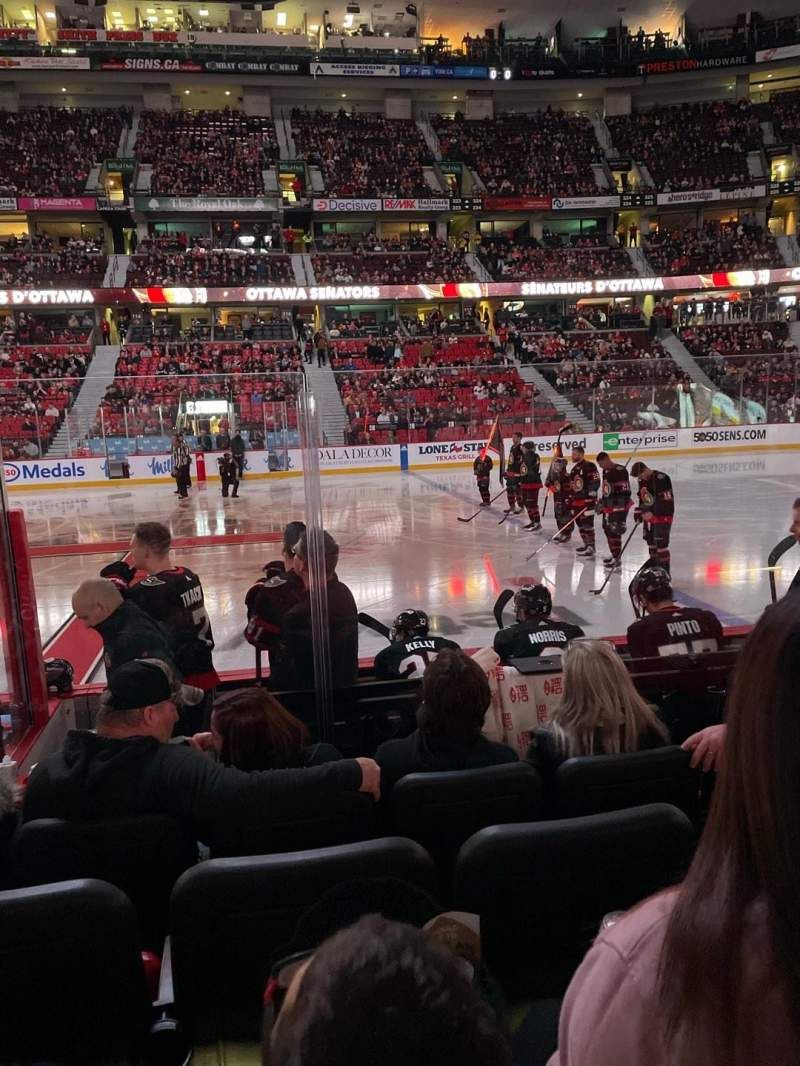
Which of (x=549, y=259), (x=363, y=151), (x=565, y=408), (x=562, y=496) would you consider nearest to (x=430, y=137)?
(x=363, y=151)

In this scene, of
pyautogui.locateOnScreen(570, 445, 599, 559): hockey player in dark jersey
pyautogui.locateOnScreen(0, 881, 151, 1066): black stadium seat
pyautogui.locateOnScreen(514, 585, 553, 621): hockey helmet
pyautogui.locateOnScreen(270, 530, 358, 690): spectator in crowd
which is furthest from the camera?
pyautogui.locateOnScreen(570, 445, 599, 559): hockey player in dark jersey

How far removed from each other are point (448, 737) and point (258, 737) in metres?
0.62

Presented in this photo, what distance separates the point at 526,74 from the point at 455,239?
789cm

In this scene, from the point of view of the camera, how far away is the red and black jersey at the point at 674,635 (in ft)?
12.9

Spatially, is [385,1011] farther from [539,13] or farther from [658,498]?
[539,13]

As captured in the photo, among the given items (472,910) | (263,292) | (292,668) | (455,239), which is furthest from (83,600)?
(455,239)

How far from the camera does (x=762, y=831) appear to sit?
0.76 m

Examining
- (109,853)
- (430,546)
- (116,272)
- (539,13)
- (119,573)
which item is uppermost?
(539,13)

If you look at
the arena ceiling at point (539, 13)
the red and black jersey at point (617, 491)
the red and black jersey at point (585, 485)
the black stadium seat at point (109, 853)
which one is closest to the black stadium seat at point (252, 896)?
the black stadium seat at point (109, 853)

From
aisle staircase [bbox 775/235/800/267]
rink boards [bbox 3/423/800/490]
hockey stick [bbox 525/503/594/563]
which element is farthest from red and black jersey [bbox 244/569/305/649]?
aisle staircase [bbox 775/235/800/267]

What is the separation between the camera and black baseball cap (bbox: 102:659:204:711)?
2.39 meters

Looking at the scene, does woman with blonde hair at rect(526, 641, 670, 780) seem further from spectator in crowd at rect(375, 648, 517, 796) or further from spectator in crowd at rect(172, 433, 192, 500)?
spectator in crowd at rect(172, 433, 192, 500)

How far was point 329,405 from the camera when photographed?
25312 millimetres

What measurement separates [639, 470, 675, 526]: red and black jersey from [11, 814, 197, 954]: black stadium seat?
8.08 metres
